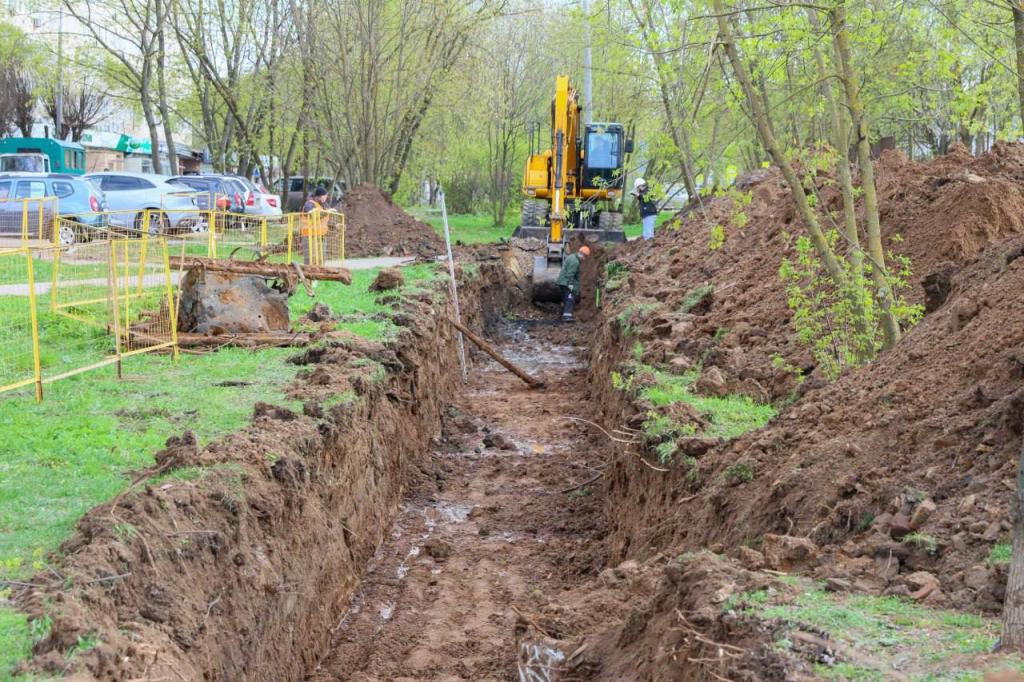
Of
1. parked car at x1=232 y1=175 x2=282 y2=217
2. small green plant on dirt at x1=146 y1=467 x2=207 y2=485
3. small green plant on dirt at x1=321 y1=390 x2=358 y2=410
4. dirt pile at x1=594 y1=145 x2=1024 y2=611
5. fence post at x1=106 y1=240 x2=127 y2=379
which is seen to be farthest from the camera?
parked car at x1=232 y1=175 x2=282 y2=217

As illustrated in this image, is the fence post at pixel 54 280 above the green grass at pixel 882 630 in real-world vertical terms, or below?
above

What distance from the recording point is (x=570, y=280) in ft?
80.3

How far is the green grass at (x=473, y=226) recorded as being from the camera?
37.2m

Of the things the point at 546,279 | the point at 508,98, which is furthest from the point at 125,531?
the point at 508,98

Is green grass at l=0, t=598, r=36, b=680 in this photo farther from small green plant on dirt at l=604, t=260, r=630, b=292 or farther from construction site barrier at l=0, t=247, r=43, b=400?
small green plant on dirt at l=604, t=260, r=630, b=292

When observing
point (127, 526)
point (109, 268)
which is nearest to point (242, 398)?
point (109, 268)

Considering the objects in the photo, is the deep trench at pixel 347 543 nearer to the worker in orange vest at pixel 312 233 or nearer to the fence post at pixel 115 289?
the fence post at pixel 115 289

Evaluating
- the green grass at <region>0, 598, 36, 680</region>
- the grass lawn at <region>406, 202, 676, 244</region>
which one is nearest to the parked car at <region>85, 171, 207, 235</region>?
the grass lawn at <region>406, 202, 676, 244</region>

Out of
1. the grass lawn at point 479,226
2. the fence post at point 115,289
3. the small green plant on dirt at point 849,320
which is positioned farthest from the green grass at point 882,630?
the grass lawn at point 479,226

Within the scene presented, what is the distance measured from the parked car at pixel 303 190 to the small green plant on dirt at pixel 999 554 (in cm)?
3423

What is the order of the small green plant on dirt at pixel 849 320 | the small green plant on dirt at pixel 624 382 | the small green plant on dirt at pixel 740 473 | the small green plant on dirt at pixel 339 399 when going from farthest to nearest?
the small green plant on dirt at pixel 624 382
the small green plant on dirt at pixel 339 399
the small green plant on dirt at pixel 849 320
the small green plant on dirt at pixel 740 473

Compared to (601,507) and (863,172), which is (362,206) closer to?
(601,507)

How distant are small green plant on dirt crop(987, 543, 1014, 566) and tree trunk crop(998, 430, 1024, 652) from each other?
2.09 feet

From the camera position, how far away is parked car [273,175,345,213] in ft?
129
